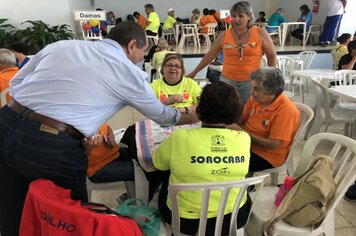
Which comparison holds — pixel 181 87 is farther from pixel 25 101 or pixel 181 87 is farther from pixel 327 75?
pixel 327 75

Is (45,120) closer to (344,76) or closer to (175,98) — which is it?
(175,98)

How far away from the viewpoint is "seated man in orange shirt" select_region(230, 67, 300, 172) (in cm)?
187

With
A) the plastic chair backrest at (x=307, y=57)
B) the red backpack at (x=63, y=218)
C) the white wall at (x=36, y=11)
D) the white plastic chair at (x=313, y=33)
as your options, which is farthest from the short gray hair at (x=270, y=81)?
the white plastic chair at (x=313, y=33)

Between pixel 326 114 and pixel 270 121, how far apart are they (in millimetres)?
1510

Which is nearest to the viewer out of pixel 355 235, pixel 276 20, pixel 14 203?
pixel 14 203

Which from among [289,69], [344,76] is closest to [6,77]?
[344,76]

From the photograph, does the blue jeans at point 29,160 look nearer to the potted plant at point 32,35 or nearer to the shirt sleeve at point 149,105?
the shirt sleeve at point 149,105

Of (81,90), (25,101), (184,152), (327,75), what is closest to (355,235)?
(184,152)

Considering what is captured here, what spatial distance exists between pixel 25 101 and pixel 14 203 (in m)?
0.48

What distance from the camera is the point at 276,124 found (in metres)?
1.88

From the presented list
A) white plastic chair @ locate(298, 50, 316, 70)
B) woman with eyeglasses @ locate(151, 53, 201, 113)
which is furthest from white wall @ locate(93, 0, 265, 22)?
woman with eyeglasses @ locate(151, 53, 201, 113)

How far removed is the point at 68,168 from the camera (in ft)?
4.27

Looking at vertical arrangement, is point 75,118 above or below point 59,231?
above

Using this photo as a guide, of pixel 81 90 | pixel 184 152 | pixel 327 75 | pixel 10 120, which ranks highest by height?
pixel 81 90
